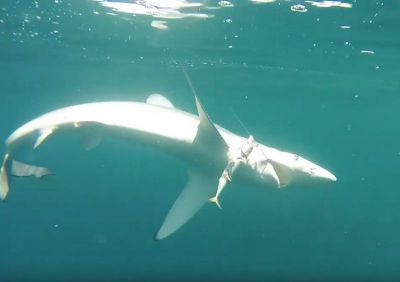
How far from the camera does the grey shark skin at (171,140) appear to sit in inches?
270

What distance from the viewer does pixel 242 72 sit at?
28297 mm

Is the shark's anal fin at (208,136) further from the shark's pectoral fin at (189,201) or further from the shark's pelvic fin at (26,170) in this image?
the shark's pelvic fin at (26,170)

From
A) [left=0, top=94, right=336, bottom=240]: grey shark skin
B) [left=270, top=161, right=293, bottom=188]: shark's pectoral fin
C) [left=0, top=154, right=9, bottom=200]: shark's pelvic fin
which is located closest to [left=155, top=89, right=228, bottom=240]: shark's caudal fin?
[left=0, top=94, right=336, bottom=240]: grey shark skin

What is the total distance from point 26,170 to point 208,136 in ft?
9.36

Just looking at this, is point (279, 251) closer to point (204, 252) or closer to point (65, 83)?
point (204, 252)

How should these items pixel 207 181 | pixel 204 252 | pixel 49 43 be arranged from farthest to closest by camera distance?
1. pixel 204 252
2. pixel 49 43
3. pixel 207 181

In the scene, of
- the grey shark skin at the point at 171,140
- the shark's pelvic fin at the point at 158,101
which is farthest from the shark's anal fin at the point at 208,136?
the shark's pelvic fin at the point at 158,101

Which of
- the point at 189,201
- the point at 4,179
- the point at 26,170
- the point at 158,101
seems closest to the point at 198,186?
the point at 189,201

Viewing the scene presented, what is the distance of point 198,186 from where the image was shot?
24.3 ft

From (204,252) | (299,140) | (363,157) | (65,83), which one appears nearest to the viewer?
(65,83)

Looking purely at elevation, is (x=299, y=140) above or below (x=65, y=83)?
below

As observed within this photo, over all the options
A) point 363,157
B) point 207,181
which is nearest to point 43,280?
point 207,181

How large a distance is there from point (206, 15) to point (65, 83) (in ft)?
72.0

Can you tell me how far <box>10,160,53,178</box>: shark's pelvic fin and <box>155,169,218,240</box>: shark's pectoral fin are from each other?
1903mm
